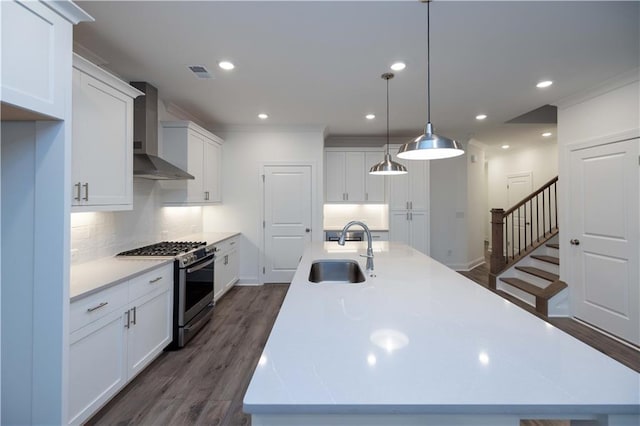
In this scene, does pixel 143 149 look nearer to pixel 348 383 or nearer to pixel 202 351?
pixel 202 351

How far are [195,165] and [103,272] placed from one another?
6.82 feet

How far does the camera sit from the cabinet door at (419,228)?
526cm

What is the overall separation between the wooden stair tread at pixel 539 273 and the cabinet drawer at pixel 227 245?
174 inches

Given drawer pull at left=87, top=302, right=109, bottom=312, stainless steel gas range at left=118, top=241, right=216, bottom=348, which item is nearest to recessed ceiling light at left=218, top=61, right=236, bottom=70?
stainless steel gas range at left=118, top=241, right=216, bottom=348

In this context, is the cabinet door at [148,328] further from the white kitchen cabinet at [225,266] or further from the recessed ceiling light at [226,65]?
the recessed ceiling light at [226,65]

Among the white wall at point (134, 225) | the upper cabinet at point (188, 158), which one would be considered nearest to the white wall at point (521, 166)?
the upper cabinet at point (188, 158)

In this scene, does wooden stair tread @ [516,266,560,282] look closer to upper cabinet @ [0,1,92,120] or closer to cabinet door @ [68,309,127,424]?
cabinet door @ [68,309,127,424]

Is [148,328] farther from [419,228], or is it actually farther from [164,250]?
[419,228]

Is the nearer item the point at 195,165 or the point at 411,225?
the point at 195,165

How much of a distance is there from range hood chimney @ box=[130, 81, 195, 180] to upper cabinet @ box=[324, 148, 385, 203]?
112 inches

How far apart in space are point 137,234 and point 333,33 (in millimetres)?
2741

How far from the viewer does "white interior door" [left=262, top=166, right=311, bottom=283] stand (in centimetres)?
489

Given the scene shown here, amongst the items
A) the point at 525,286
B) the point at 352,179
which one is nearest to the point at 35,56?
the point at 352,179

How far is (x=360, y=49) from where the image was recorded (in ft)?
8.04
